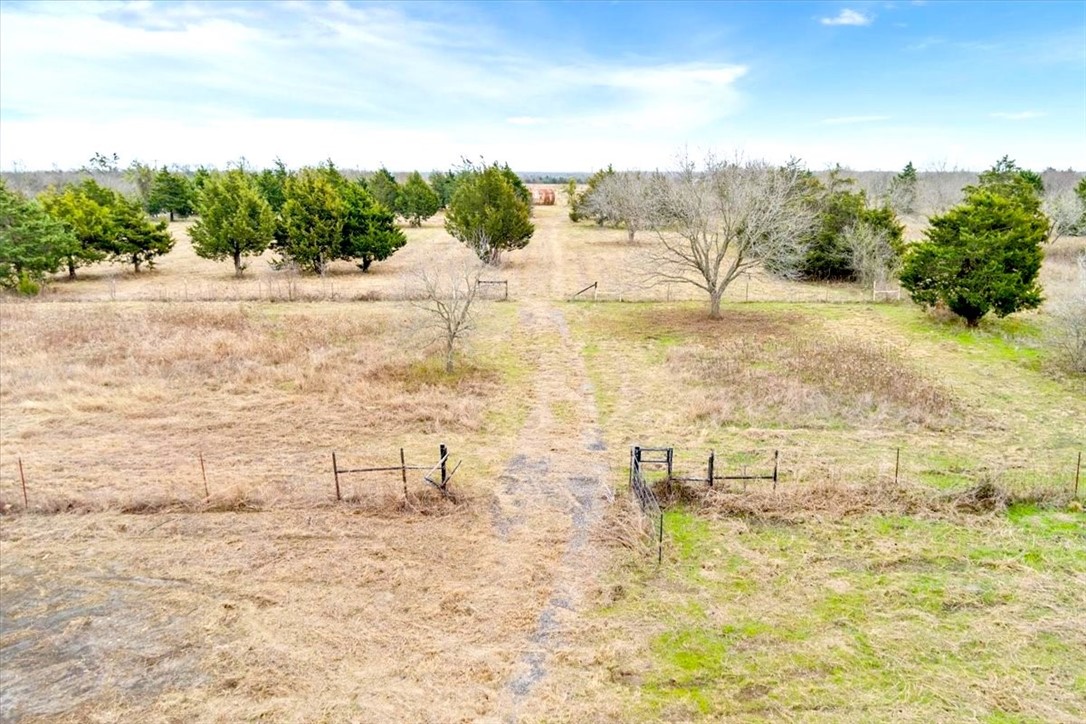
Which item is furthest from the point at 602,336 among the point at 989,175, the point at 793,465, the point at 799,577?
the point at 989,175

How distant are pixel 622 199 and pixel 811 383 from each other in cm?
3427

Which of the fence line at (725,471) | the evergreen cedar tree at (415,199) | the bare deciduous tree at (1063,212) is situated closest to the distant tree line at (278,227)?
the evergreen cedar tree at (415,199)

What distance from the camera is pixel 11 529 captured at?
11555mm

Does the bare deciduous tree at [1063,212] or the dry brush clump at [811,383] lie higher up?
the bare deciduous tree at [1063,212]

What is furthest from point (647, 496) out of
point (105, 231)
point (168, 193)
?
point (168, 193)

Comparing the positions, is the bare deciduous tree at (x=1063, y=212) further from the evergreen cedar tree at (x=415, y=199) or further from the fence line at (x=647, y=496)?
the evergreen cedar tree at (x=415, y=199)

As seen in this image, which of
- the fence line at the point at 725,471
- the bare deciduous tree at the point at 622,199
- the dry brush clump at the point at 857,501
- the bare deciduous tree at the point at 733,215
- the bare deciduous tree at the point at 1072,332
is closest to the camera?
the dry brush clump at the point at 857,501

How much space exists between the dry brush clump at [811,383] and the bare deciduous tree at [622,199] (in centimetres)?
2371

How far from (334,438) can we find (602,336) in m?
11.9

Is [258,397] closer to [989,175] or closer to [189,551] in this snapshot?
[189,551]

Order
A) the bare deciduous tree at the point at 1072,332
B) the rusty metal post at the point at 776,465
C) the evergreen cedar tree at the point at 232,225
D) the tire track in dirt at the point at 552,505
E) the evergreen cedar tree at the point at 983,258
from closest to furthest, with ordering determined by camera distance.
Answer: the tire track in dirt at the point at 552,505 → the rusty metal post at the point at 776,465 → the bare deciduous tree at the point at 1072,332 → the evergreen cedar tree at the point at 983,258 → the evergreen cedar tree at the point at 232,225

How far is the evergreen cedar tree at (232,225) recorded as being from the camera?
115 feet

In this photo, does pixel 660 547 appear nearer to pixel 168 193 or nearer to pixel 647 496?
pixel 647 496

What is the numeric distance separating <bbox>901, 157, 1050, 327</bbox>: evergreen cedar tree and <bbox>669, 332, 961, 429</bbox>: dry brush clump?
4.96m
